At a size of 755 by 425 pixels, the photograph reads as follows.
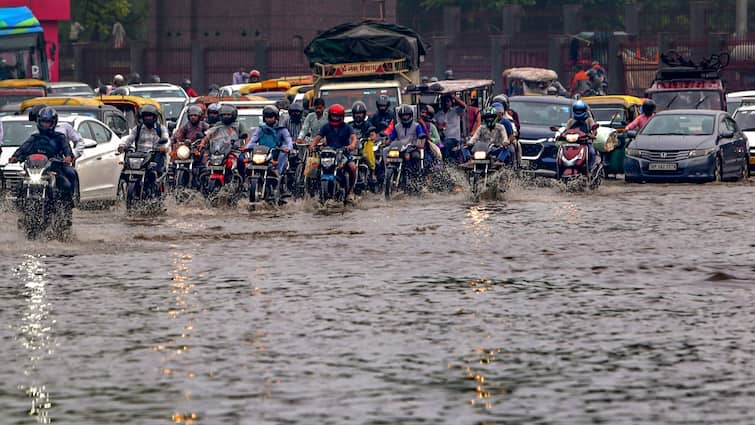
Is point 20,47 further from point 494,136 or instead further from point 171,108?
point 494,136

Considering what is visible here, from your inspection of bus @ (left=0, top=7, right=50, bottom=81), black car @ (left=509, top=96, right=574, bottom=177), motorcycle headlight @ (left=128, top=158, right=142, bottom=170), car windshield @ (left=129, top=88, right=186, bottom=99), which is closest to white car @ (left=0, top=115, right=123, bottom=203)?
motorcycle headlight @ (left=128, top=158, right=142, bottom=170)

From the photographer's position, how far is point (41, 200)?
19078 millimetres

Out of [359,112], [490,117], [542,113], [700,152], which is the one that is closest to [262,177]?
[359,112]

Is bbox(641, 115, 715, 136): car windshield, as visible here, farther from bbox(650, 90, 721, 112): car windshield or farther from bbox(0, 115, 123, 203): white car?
bbox(0, 115, 123, 203): white car

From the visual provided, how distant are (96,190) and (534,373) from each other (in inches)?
582

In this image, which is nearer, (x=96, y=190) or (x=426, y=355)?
(x=426, y=355)

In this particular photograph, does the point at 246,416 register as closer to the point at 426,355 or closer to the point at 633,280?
the point at 426,355

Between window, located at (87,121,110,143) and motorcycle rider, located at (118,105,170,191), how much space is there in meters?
0.89

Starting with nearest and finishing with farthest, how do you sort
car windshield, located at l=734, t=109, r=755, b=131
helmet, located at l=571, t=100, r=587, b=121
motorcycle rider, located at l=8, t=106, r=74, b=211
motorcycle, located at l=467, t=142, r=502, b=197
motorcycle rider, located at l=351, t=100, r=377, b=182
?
motorcycle rider, located at l=8, t=106, r=74, b=211
motorcycle rider, located at l=351, t=100, r=377, b=182
motorcycle, located at l=467, t=142, r=502, b=197
helmet, located at l=571, t=100, r=587, b=121
car windshield, located at l=734, t=109, r=755, b=131

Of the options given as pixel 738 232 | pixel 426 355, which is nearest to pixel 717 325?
pixel 426 355

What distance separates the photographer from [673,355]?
11.1m

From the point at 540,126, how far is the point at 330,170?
7.89 meters

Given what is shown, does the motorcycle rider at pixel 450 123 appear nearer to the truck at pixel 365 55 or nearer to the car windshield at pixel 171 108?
the truck at pixel 365 55

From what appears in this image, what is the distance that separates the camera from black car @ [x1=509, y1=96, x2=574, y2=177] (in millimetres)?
30641
